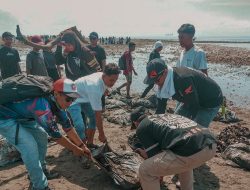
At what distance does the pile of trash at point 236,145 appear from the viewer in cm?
587

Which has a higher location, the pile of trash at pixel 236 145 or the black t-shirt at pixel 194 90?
the black t-shirt at pixel 194 90

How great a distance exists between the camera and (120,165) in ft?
16.8

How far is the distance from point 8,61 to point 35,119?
5.04 m

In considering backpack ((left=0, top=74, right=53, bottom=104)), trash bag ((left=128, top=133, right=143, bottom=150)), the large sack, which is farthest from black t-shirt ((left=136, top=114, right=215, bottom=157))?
the large sack

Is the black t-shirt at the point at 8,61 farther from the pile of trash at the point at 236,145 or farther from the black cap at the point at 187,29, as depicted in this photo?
the pile of trash at the point at 236,145

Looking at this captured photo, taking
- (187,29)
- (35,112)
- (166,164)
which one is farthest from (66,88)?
(187,29)

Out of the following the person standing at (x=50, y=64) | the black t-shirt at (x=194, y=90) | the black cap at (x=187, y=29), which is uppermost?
the black cap at (x=187, y=29)

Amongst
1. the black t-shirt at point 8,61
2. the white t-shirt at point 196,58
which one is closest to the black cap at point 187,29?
the white t-shirt at point 196,58

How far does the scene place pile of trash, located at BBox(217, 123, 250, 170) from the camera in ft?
19.2

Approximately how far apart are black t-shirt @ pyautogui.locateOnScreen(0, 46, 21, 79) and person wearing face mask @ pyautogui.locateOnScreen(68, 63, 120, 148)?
11.9 ft

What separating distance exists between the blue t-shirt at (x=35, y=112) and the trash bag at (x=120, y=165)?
1.04 meters

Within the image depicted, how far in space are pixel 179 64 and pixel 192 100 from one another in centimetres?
155

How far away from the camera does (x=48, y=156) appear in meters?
6.32

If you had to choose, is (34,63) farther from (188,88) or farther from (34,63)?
(188,88)
